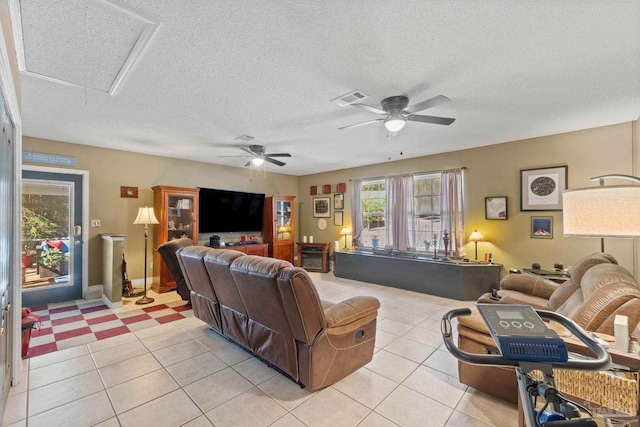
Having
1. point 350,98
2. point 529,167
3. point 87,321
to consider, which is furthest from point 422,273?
point 87,321

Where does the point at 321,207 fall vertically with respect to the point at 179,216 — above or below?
above

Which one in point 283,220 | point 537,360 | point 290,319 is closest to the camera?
point 537,360

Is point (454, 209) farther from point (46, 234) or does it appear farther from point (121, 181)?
point (46, 234)

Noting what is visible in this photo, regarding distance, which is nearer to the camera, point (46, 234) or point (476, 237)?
point (46, 234)

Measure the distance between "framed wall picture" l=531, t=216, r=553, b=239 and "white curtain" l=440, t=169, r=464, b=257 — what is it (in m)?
1.02

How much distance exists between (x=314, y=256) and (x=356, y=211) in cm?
162

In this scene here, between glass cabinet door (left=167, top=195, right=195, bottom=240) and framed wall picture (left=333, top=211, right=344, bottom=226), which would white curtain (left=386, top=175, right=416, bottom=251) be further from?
glass cabinet door (left=167, top=195, right=195, bottom=240)

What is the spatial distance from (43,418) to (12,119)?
7.03ft

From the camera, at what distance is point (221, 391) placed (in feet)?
7.05

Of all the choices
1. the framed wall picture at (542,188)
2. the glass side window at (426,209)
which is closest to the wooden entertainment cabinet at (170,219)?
the glass side window at (426,209)

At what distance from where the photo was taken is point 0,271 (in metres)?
1.61

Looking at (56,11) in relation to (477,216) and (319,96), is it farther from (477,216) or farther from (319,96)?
(477,216)

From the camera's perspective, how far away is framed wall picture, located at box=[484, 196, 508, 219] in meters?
4.51

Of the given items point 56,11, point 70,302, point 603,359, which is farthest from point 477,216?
point 70,302
